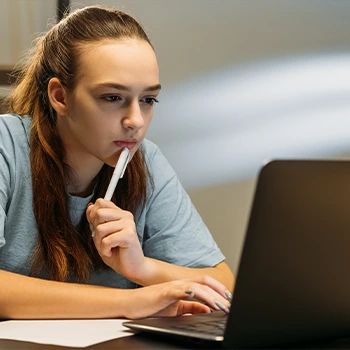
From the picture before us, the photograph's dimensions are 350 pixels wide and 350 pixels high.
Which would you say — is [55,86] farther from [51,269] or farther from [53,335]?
[53,335]

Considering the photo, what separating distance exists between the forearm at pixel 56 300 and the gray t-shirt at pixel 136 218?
14 centimetres

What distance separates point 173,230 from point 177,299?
441mm

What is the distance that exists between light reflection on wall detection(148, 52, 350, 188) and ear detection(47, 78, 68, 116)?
737 millimetres

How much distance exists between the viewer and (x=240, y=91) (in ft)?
6.72

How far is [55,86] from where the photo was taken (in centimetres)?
127

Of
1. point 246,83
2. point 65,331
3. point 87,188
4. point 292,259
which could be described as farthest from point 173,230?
point 246,83

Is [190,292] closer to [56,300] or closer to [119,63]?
[56,300]

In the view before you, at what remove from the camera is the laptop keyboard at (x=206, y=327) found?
0.75 meters

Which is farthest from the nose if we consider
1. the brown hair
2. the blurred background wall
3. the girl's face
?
the blurred background wall

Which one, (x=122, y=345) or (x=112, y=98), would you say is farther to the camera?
(x=112, y=98)

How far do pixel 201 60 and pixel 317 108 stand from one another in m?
0.36

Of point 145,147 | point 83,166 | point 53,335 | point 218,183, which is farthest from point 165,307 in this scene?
point 218,183

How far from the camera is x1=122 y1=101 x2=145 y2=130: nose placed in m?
1.13

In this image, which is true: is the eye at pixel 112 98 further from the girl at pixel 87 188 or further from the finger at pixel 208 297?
the finger at pixel 208 297
